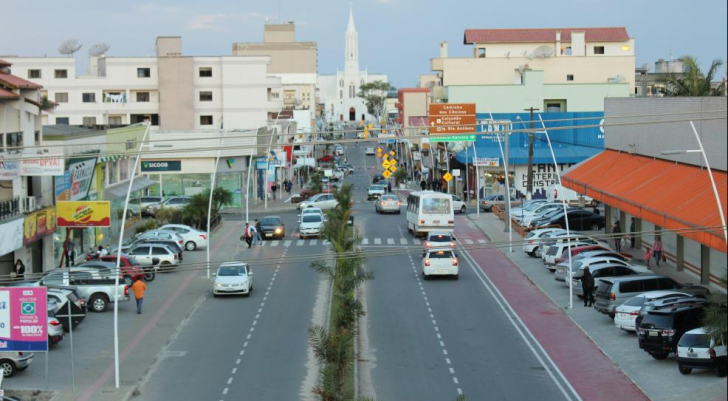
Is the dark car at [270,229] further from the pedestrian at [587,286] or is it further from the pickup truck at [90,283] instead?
the pedestrian at [587,286]

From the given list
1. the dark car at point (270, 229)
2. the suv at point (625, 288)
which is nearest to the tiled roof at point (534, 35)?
the dark car at point (270, 229)

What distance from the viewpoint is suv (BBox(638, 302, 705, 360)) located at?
28953mm

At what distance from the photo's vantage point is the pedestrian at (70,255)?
46378 mm

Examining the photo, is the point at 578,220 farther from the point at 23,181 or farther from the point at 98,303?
the point at 23,181

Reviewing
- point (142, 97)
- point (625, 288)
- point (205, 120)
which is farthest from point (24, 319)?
point (142, 97)

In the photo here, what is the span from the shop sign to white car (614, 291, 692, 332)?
47.6 meters

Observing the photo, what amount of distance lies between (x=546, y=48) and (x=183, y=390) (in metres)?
80.4

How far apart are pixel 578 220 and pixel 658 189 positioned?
794 inches

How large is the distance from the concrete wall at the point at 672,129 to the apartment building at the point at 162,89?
4141 centimetres

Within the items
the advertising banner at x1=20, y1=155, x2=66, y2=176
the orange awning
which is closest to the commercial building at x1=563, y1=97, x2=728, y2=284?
the orange awning

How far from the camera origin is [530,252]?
51.6 metres

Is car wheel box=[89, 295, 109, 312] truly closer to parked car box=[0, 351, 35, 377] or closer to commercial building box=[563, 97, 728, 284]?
parked car box=[0, 351, 35, 377]

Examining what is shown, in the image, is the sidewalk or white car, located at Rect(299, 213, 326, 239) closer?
the sidewalk

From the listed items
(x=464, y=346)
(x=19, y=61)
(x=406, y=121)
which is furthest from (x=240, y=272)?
(x=406, y=121)
